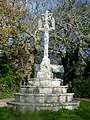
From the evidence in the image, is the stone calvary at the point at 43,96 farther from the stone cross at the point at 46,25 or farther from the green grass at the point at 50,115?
the stone cross at the point at 46,25

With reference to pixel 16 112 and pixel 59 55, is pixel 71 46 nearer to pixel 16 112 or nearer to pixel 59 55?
pixel 59 55

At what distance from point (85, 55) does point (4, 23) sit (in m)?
Result: 10.5

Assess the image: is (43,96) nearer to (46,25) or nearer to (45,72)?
(45,72)

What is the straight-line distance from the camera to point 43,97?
14.5 metres

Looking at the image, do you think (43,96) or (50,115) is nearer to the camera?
(50,115)

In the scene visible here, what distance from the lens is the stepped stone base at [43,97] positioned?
14055 mm

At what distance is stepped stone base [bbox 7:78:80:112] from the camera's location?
1405 cm

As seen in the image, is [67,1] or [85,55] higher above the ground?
[67,1]

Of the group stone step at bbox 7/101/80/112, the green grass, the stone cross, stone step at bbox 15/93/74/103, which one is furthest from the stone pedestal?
the green grass

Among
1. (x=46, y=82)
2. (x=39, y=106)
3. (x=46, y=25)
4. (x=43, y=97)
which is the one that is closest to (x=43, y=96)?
(x=43, y=97)

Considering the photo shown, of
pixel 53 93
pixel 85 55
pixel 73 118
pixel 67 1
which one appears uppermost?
pixel 67 1

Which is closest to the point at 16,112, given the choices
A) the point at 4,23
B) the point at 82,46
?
the point at 4,23

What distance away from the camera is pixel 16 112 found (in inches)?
544

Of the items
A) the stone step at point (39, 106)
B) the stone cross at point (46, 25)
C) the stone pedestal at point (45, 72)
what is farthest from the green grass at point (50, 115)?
the stone cross at point (46, 25)
